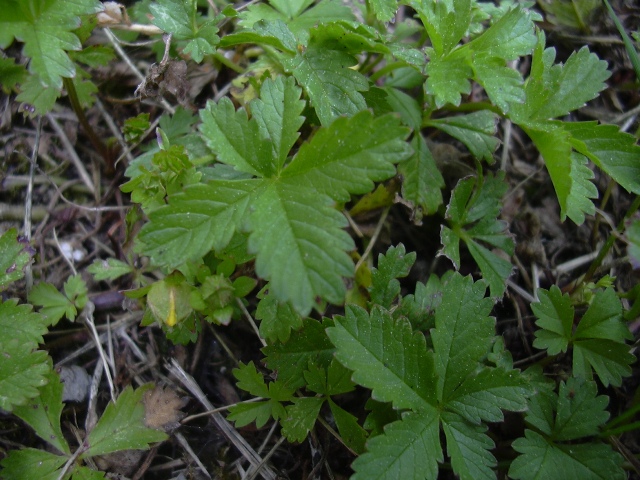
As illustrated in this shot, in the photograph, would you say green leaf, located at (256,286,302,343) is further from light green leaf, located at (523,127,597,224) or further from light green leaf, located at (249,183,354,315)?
light green leaf, located at (523,127,597,224)

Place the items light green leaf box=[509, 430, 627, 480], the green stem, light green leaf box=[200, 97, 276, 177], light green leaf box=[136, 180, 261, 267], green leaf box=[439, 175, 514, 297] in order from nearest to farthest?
light green leaf box=[136, 180, 261, 267] < light green leaf box=[200, 97, 276, 177] < light green leaf box=[509, 430, 627, 480] < green leaf box=[439, 175, 514, 297] < the green stem

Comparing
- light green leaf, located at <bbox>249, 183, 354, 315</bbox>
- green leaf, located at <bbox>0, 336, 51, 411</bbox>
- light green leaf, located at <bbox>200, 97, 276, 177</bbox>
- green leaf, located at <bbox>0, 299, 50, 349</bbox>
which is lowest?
green leaf, located at <bbox>0, 336, 51, 411</bbox>

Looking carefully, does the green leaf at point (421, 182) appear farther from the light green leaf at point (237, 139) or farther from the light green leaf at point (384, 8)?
the light green leaf at point (237, 139)

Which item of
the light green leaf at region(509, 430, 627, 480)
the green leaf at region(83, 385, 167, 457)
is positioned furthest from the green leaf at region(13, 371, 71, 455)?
the light green leaf at region(509, 430, 627, 480)

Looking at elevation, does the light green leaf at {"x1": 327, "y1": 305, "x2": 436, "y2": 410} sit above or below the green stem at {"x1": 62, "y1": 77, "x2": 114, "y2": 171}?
below

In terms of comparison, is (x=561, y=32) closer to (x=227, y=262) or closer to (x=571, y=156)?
(x=571, y=156)

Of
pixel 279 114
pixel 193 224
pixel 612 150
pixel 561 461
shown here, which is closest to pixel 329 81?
pixel 279 114

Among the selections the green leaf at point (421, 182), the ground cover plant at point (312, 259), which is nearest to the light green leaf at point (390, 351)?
the ground cover plant at point (312, 259)
